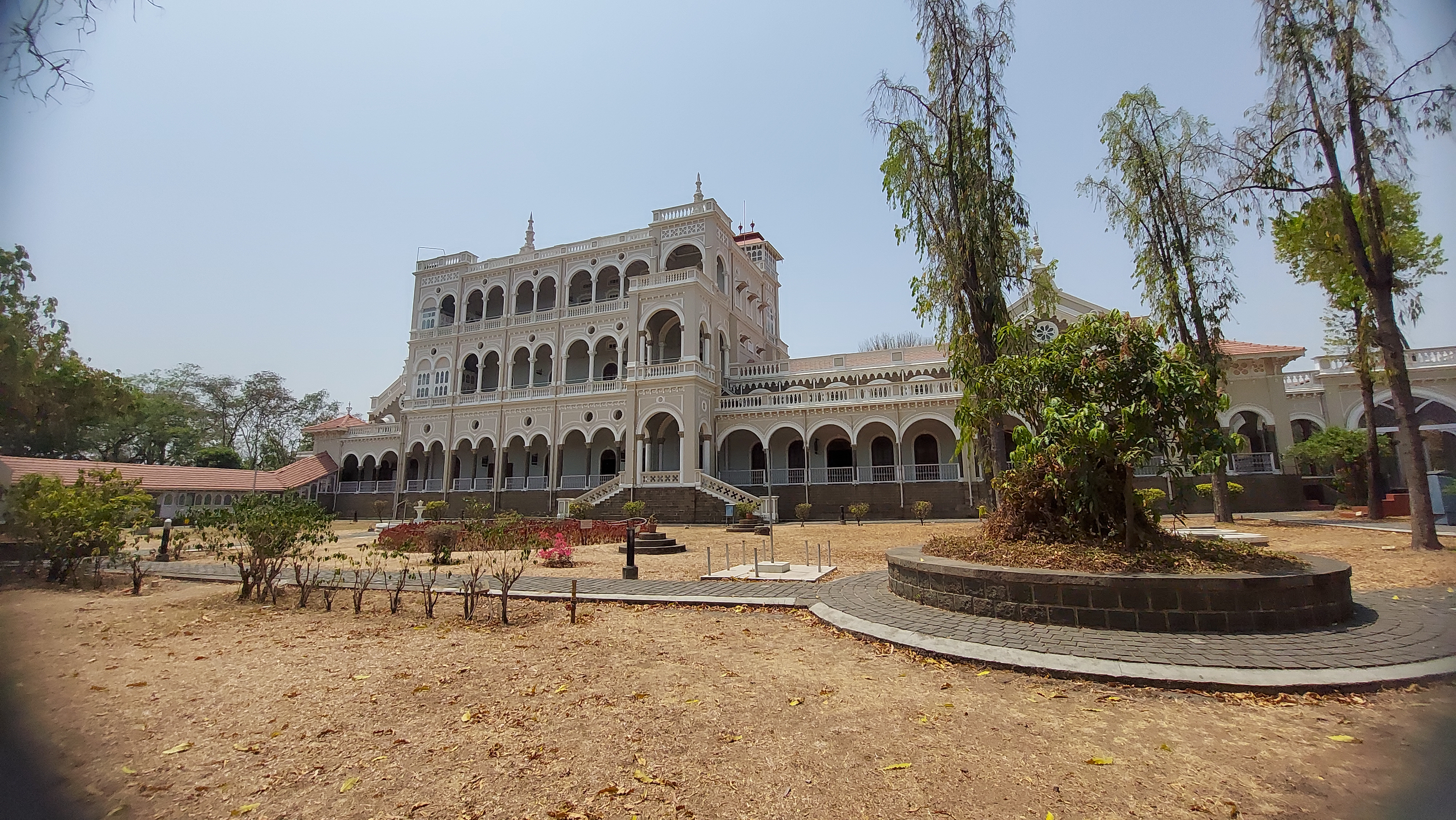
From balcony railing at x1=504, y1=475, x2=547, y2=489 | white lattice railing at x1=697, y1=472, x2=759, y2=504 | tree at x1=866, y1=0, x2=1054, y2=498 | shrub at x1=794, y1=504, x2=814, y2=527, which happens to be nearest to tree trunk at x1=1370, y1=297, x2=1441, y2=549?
tree at x1=866, y1=0, x2=1054, y2=498

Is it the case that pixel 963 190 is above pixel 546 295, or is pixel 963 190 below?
below

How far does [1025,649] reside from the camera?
4.86m

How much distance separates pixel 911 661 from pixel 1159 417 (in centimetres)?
394

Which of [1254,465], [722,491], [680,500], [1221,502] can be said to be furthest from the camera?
[680,500]

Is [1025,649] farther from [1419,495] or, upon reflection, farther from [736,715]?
[1419,495]

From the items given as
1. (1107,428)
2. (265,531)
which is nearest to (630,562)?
(265,531)

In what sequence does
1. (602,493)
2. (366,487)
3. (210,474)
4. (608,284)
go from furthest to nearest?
(366,487)
(608,284)
(210,474)
(602,493)

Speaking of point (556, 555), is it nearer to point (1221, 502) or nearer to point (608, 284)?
point (1221, 502)

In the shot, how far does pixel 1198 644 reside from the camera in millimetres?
4883

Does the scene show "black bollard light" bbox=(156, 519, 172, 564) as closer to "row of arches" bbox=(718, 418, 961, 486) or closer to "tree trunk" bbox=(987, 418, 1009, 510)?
"tree trunk" bbox=(987, 418, 1009, 510)

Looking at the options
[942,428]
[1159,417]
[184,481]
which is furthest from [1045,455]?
[184,481]

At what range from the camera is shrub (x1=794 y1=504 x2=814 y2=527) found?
23.7m

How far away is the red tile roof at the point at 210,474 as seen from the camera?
2388 cm

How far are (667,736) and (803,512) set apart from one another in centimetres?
2068
